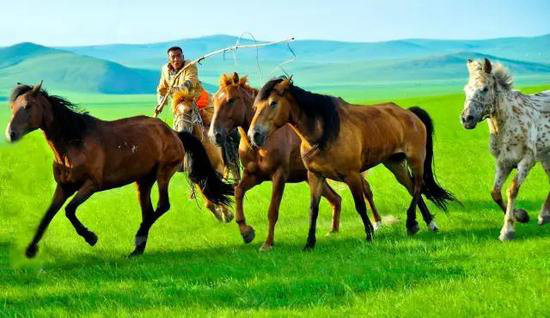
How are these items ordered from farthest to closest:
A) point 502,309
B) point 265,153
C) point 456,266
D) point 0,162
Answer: point 0,162 → point 265,153 → point 456,266 → point 502,309

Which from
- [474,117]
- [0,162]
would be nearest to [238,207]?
[474,117]

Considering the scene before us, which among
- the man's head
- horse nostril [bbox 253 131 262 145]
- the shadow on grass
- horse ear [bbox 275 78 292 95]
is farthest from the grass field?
the man's head

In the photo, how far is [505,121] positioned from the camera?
10.8 m

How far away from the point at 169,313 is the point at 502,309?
9.62ft

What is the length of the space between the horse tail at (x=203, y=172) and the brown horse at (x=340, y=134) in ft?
7.62

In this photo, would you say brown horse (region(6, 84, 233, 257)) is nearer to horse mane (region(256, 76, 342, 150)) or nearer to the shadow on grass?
the shadow on grass

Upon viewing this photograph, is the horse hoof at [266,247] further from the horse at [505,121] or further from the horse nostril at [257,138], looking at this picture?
the horse at [505,121]

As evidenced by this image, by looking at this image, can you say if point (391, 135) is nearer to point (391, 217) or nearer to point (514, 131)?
point (514, 131)

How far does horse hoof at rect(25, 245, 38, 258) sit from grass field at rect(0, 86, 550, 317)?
2.9 inches

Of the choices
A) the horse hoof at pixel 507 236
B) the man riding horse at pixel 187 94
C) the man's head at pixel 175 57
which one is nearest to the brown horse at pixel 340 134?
the horse hoof at pixel 507 236

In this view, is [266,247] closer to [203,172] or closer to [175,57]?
[203,172]

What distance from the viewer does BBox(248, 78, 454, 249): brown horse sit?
1008 centimetres

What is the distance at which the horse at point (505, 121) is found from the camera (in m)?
10.6

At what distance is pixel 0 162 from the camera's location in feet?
71.2
